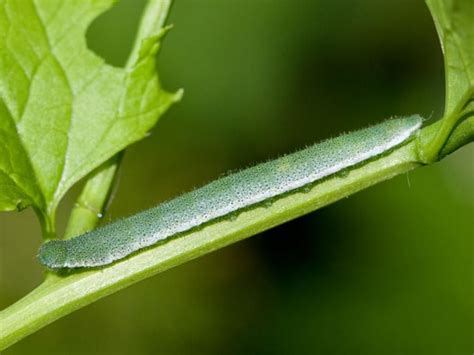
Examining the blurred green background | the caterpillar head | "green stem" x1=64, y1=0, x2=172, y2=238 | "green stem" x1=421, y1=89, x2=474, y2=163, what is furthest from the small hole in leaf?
"green stem" x1=421, y1=89, x2=474, y2=163

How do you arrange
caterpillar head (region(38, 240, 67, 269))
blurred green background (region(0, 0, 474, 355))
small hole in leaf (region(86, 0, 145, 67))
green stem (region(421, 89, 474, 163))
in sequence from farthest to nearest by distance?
small hole in leaf (region(86, 0, 145, 67)) < blurred green background (region(0, 0, 474, 355)) < caterpillar head (region(38, 240, 67, 269)) < green stem (region(421, 89, 474, 163))

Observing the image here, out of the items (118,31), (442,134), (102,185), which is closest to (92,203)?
(102,185)

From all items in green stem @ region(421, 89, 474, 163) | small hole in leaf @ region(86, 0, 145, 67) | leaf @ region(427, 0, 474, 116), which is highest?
leaf @ region(427, 0, 474, 116)

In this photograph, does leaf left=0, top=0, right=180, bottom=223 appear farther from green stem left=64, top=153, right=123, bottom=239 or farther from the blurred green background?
the blurred green background

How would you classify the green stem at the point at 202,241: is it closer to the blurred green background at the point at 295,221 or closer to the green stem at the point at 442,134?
the green stem at the point at 442,134

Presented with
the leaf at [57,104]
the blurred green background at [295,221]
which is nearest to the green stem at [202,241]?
the leaf at [57,104]

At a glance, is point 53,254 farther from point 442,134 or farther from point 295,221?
point 295,221

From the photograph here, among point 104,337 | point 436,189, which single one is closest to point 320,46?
point 436,189
